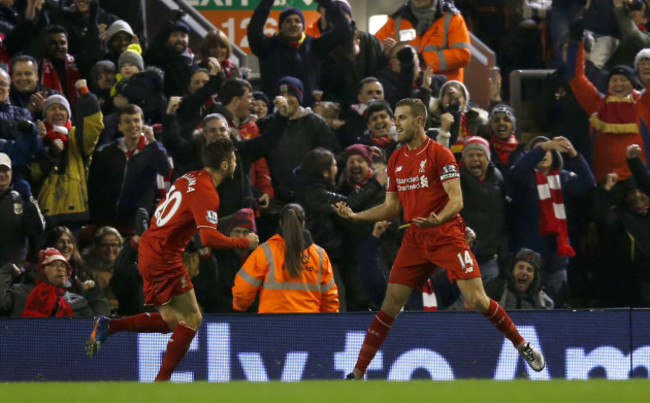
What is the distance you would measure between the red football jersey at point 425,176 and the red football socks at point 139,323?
6.06ft

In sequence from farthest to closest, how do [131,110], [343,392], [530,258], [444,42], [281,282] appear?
[444,42]
[131,110]
[530,258]
[281,282]
[343,392]

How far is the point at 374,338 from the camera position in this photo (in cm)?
898

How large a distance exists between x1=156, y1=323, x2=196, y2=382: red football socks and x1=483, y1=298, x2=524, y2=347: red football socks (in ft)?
6.55

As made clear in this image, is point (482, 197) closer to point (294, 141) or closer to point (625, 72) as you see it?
point (294, 141)

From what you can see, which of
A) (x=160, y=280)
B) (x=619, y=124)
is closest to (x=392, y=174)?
(x=160, y=280)

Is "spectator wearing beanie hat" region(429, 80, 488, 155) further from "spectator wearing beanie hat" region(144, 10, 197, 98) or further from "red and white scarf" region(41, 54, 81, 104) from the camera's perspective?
"red and white scarf" region(41, 54, 81, 104)

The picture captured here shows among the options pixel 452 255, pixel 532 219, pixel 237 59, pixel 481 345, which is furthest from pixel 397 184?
pixel 237 59

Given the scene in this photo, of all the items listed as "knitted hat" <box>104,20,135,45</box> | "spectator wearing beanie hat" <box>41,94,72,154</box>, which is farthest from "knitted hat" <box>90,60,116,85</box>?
"spectator wearing beanie hat" <box>41,94,72,154</box>

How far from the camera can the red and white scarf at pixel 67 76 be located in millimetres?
12344

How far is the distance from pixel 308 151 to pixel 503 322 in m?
3.16

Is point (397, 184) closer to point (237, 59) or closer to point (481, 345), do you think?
point (481, 345)

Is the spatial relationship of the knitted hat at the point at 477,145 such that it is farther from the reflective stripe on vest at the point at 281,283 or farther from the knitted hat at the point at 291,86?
the reflective stripe on vest at the point at 281,283

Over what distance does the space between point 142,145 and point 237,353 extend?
95.6 inches

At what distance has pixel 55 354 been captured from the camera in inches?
392
